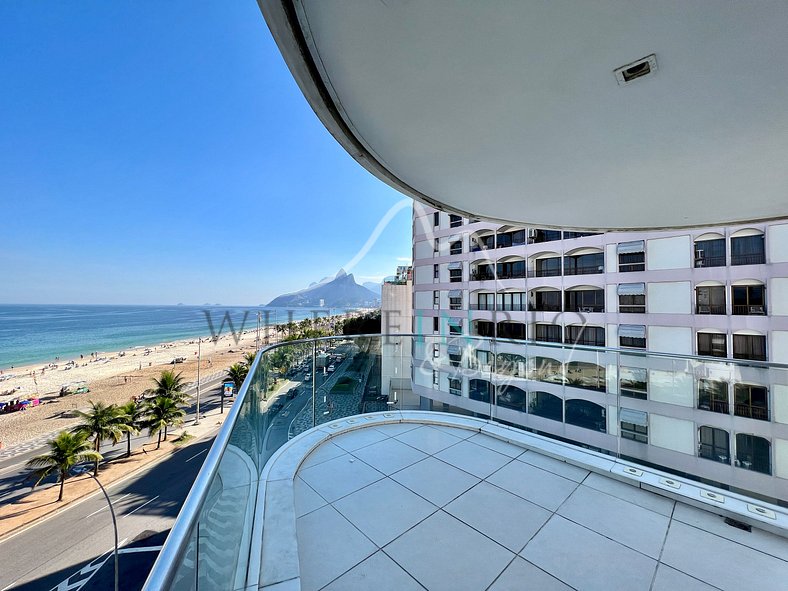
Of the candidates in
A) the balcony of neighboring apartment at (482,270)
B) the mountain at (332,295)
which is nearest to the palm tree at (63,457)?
the balcony of neighboring apartment at (482,270)

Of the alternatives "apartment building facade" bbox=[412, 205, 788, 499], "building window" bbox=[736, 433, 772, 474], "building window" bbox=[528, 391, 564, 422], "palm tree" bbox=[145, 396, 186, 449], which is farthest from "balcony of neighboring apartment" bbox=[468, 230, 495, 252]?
"palm tree" bbox=[145, 396, 186, 449]

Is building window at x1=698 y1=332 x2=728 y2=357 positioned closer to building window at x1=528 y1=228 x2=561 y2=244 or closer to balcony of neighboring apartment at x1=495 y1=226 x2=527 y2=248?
building window at x1=528 y1=228 x2=561 y2=244

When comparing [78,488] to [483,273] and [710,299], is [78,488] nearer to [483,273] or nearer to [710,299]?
[483,273]

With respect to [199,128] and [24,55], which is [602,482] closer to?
[199,128]

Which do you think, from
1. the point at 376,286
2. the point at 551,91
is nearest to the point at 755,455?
the point at 551,91

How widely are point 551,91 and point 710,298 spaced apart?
1674 centimetres

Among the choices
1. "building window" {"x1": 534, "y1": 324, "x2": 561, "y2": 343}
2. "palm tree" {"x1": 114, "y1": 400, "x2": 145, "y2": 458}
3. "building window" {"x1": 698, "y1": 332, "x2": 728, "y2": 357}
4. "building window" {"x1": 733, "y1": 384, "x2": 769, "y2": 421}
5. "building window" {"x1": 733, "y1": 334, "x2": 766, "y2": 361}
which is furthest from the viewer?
"building window" {"x1": 534, "y1": 324, "x2": 561, "y2": 343}

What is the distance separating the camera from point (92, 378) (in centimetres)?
2792

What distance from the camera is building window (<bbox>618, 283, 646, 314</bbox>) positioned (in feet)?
45.5

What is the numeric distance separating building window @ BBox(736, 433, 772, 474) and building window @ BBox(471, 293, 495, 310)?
53.9 ft

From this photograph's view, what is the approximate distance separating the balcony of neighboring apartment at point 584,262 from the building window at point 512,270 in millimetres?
2352

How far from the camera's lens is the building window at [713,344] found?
12172 millimetres

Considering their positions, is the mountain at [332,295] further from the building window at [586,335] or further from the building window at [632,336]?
the building window at [632,336]

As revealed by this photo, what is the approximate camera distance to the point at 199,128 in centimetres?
3588
